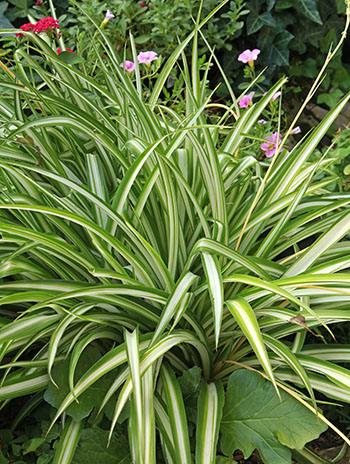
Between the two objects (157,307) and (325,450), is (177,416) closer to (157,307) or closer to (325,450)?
(157,307)

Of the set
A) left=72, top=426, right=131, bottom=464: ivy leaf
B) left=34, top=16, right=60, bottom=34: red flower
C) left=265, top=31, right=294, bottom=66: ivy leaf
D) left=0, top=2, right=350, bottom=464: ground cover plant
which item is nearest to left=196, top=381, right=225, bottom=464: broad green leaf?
left=0, top=2, right=350, bottom=464: ground cover plant

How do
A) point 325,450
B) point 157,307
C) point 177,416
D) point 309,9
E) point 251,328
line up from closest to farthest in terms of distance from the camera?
point 251,328 < point 177,416 < point 157,307 < point 325,450 < point 309,9

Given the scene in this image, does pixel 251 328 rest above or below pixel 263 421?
above

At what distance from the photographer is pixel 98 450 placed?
4.05ft

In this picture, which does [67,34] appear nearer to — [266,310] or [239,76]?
[239,76]

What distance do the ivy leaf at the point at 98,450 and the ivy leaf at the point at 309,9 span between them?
270 centimetres

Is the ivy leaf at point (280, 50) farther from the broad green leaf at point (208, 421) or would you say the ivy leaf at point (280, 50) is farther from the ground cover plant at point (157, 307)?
the broad green leaf at point (208, 421)

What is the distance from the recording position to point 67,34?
9.53 feet

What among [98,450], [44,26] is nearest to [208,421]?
[98,450]

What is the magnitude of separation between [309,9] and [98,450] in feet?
9.14

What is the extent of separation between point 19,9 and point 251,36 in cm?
145

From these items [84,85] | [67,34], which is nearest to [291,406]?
[84,85]

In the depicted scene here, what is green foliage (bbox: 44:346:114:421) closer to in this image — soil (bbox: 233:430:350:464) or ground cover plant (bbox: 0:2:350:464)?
ground cover plant (bbox: 0:2:350:464)

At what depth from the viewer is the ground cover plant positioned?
1.16 metres
